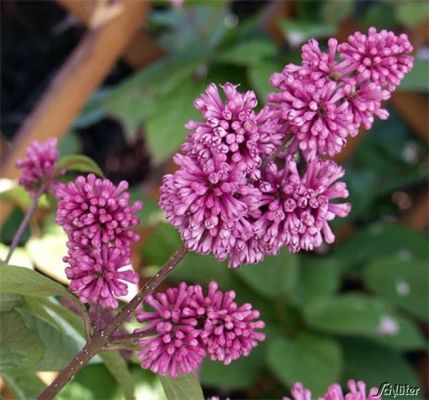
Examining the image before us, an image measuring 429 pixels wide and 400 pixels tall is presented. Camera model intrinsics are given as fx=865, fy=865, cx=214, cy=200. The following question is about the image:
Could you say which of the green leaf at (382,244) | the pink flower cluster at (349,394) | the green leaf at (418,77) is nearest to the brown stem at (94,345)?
the pink flower cluster at (349,394)

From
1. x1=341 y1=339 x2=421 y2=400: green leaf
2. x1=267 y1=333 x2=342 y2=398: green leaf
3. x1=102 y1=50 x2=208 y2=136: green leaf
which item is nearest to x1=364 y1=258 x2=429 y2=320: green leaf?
x1=341 y1=339 x2=421 y2=400: green leaf

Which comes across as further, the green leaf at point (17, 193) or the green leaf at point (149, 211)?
the green leaf at point (149, 211)

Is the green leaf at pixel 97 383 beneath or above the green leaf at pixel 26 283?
beneath

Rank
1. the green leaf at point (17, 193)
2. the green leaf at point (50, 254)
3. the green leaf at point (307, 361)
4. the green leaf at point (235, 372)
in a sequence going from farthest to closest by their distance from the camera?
the green leaf at point (235, 372) < the green leaf at point (307, 361) < the green leaf at point (50, 254) < the green leaf at point (17, 193)

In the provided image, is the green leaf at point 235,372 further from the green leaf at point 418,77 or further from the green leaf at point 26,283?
the green leaf at point 26,283

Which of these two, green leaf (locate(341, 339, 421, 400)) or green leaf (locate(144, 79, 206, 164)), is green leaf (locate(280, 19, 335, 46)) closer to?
green leaf (locate(144, 79, 206, 164))

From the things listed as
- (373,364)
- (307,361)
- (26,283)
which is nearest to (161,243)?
(307,361)

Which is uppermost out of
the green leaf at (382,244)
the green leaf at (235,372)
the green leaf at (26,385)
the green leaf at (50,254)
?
the green leaf at (26,385)
